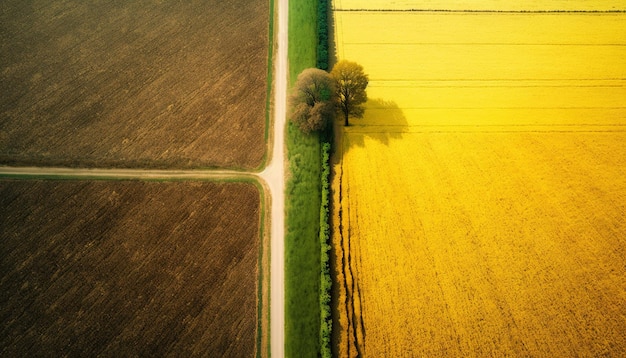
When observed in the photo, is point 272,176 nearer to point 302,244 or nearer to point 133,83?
point 302,244

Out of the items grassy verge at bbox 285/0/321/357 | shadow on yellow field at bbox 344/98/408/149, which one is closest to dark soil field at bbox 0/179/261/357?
grassy verge at bbox 285/0/321/357

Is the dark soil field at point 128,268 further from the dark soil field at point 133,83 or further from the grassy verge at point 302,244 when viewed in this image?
the dark soil field at point 133,83

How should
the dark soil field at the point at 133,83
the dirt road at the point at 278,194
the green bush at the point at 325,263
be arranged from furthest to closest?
the dark soil field at the point at 133,83 < the dirt road at the point at 278,194 < the green bush at the point at 325,263

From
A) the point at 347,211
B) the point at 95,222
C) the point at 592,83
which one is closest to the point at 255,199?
the point at 347,211

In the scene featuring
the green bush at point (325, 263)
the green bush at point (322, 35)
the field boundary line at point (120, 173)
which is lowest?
the green bush at point (325, 263)

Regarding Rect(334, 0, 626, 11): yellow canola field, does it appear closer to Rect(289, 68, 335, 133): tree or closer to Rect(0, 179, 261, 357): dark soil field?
Rect(289, 68, 335, 133): tree

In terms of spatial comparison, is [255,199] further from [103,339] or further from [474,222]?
[474,222]

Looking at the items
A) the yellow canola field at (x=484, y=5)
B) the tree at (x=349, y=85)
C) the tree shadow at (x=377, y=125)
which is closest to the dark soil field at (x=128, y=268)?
the tree shadow at (x=377, y=125)
